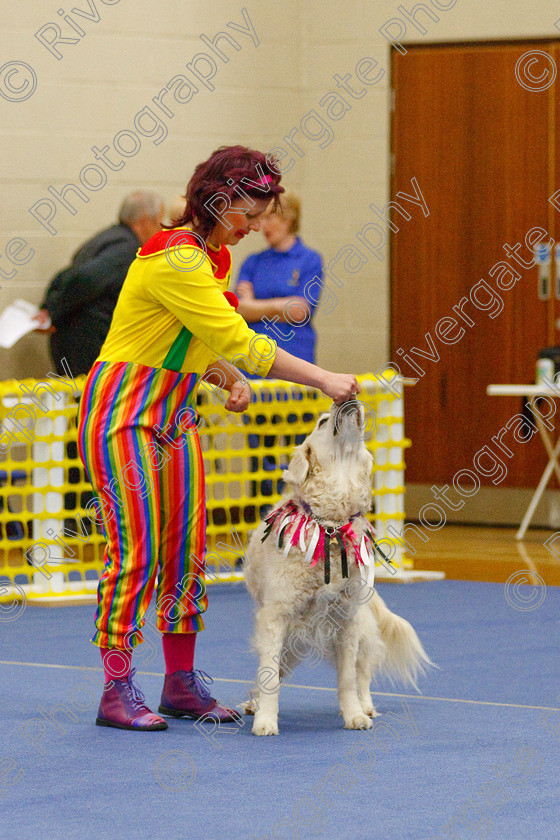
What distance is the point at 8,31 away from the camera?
704cm

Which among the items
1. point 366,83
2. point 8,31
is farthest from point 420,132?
point 8,31

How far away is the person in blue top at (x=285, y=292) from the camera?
6.70 m

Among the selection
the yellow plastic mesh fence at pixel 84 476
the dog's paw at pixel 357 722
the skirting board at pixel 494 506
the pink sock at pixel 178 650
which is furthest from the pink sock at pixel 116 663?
the skirting board at pixel 494 506

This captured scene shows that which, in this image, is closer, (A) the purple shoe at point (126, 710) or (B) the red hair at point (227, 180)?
(B) the red hair at point (227, 180)

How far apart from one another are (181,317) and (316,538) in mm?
644

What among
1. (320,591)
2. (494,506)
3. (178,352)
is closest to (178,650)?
(320,591)

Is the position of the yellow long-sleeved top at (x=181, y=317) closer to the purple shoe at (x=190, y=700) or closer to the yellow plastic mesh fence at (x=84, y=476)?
the purple shoe at (x=190, y=700)

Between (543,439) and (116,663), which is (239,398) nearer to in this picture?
(116,663)

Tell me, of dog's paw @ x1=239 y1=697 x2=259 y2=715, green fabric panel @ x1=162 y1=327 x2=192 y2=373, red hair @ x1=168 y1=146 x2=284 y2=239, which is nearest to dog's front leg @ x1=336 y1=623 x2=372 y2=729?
dog's paw @ x1=239 y1=697 x2=259 y2=715

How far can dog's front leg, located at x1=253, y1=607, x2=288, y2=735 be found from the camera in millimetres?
3393

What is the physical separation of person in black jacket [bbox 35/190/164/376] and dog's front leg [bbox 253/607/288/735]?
3.64 m

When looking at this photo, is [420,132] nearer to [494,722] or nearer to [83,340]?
[83,340]

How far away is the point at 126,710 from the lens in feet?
11.4

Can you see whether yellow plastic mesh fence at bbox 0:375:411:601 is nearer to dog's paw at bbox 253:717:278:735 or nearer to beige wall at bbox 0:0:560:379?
beige wall at bbox 0:0:560:379
